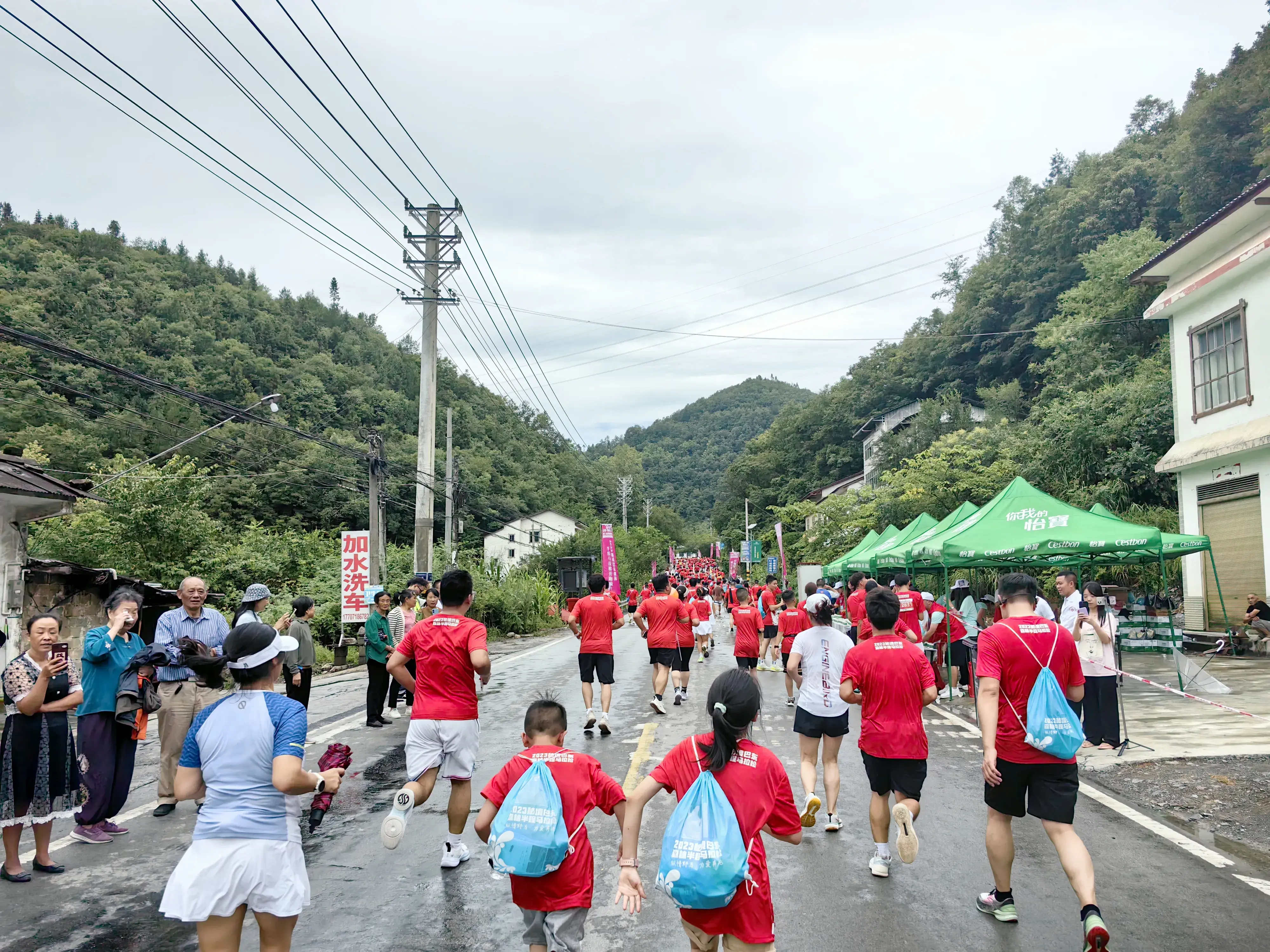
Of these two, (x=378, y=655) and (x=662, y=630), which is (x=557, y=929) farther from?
(x=662, y=630)

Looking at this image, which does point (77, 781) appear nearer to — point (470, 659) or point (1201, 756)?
point (470, 659)

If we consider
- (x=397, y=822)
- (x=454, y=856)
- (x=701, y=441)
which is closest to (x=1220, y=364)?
(x=454, y=856)

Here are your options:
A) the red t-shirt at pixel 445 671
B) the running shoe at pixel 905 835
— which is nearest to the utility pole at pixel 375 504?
the red t-shirt at pixel 445 671

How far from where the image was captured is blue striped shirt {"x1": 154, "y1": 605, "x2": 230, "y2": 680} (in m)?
6.85

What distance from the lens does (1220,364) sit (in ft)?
59.5

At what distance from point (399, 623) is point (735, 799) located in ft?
28.8

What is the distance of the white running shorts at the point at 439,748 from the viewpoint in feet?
18.2

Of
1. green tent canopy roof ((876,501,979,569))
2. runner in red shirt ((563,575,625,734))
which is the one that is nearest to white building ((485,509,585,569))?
green tent canopy roof ((876,501,979,569))

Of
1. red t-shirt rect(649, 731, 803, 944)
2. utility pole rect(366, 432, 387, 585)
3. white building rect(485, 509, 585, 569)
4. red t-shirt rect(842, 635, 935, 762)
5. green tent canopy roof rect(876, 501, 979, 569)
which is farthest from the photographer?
white building rect(485, 509, 585, 569)

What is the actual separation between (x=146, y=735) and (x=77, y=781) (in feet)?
19.8

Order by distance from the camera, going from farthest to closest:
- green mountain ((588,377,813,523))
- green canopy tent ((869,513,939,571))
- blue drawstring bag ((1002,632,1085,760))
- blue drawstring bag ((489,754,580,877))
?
green mountain ((588,377,813,523))
green canopy tent ((869,513,939,571))
blue drawstring bag ((1002,632,1085,760))
blue drawstring bag ((489,754,580,877))

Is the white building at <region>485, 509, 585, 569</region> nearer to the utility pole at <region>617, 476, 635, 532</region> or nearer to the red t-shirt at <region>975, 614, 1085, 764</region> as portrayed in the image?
the utility pole at <region>617, 476, 635, 532</region>

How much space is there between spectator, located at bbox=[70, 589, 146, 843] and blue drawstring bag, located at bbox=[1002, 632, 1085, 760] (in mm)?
5744

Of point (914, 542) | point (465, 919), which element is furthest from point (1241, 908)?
point (914, 542)
